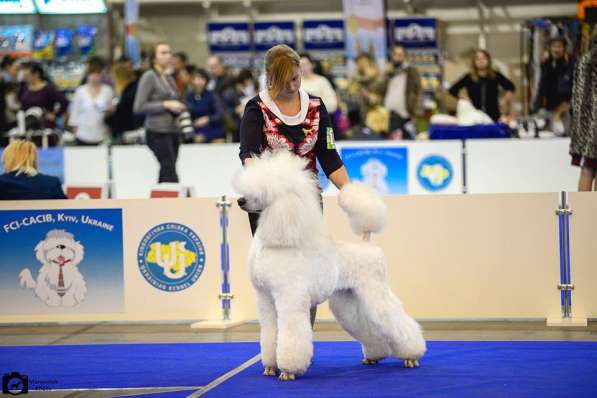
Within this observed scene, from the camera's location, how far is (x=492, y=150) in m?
10.1

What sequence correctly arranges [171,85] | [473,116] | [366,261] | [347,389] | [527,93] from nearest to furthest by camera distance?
[347,389] < [366,261] < [171,85] < [473,116] < [527,93]

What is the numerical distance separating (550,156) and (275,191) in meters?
5.97

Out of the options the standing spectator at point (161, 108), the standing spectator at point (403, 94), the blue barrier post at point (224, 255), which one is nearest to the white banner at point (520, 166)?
the standing spectator at point (403, 94)

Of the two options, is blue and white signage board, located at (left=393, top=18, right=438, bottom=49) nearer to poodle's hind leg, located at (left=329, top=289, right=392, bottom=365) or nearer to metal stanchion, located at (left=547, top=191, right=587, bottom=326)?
metal stanchion, located at (left=547, top=191, right=587, bottom=326)

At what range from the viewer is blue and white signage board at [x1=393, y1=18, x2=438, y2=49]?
1552 cm

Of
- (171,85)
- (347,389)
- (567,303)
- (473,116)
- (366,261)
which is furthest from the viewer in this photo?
(473,116)

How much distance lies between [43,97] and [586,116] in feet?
22.4

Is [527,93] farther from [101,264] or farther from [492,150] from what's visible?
[101,264]

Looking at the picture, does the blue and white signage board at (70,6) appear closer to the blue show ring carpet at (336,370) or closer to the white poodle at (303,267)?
A: the blue show ring carpet at (336,370)

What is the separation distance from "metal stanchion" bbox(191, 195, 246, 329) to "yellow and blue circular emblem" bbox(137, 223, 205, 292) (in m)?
0.14

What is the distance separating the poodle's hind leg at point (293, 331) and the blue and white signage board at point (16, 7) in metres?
8.83

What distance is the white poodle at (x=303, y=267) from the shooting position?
461cm

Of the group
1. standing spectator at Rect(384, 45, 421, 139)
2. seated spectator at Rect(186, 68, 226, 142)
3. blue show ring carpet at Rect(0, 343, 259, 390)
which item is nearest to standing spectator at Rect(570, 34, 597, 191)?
blue show ring carpet at Rect(0, 343, 259, 390)

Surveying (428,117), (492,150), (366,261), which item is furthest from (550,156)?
(366,261)
